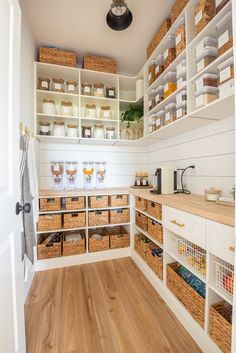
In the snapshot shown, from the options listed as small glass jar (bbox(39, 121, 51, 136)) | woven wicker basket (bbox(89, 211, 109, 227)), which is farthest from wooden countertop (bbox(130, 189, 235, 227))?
small glass jar (bbox(39, 121, 51, 136))

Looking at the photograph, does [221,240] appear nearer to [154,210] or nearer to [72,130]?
[154,210]

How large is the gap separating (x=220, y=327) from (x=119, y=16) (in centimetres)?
259

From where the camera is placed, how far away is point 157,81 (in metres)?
2.02

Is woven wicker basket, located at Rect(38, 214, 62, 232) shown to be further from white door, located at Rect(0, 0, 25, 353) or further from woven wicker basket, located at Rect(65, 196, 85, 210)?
white door, located at Rect(0, 0, 25, 353)

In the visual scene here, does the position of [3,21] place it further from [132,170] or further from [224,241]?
[132,170]

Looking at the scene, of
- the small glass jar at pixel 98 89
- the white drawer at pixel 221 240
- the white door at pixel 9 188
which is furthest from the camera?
the small glass jar at pixel 98 89

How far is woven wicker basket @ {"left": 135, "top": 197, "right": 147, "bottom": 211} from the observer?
214cm

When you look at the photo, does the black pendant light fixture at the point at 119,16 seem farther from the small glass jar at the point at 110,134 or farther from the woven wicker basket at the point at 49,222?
the woven wicker basket at the point at 49,222

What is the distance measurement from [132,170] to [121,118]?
820mm

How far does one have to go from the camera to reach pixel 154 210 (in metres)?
1.86

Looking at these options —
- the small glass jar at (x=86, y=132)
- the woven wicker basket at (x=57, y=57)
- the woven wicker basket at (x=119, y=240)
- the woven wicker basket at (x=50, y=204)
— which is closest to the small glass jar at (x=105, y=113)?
the small glass jar at (x=86, y=132)

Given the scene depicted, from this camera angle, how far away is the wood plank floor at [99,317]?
1240 mm

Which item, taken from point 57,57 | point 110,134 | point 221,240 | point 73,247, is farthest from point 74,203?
point 57,57

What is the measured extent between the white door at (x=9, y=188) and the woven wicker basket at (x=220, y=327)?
1.11m
